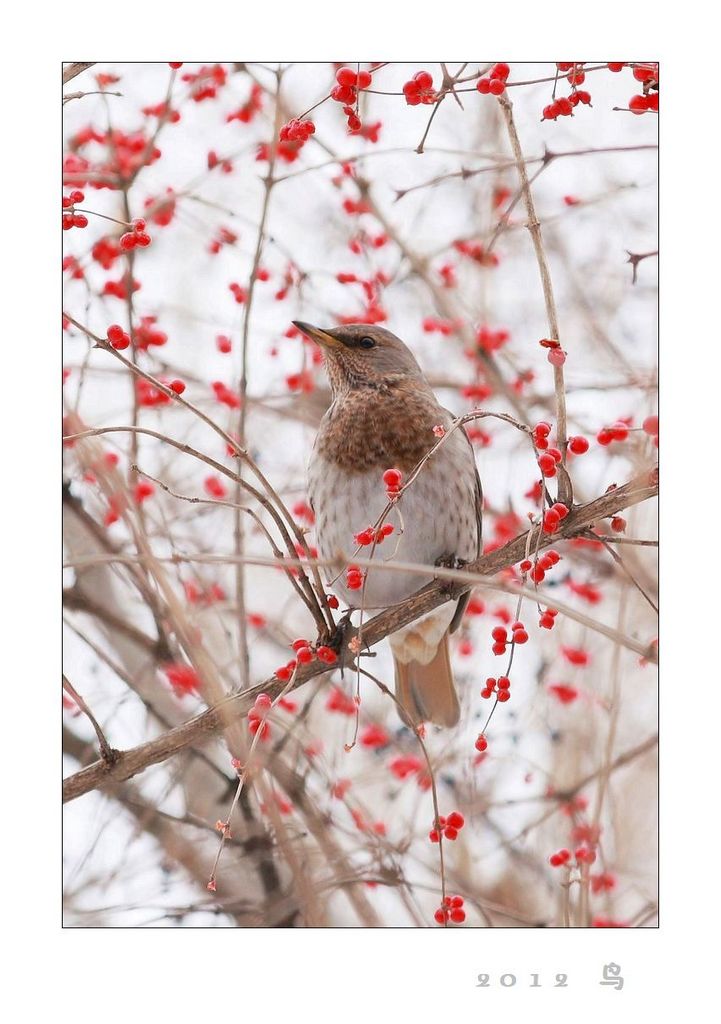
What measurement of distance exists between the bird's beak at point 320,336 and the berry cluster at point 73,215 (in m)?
0.54

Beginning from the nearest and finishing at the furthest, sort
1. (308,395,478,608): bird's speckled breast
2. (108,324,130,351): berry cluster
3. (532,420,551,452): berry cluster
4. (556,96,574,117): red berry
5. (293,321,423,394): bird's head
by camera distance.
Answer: (532,420,551,452): berry cluster, (108,324,130,351): berry cluster, (556,96,574,117): red berry, (308,395,478,608): bird's speckled breast, (293,321,423,394): bird's head

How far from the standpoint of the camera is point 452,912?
206 centimetres

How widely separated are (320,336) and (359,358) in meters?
0.13

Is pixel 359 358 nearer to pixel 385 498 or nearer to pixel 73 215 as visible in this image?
pixel 385 498

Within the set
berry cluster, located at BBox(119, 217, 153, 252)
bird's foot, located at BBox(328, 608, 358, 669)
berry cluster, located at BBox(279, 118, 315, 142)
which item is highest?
berry cluster, located at BBox(279, 118, 315, 142)

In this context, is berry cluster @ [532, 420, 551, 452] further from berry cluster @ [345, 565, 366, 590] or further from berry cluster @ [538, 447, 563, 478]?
berry cluster @ [345, 565, 366, 590]

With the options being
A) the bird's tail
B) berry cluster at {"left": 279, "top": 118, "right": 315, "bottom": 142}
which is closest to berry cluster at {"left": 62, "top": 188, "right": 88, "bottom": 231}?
berry cluster at {"left": 279, "top": 118, "right": 315, "bottom": 142}

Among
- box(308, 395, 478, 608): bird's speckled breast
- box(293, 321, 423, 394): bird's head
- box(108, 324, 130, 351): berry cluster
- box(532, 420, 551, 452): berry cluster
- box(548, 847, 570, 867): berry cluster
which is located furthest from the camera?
box(293, 321, 423, 394): bird's head

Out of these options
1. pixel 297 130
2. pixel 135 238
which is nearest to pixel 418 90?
pixel 297 130

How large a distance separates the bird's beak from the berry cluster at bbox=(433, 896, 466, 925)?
51.5 inches

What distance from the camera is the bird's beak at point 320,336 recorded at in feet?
7.92

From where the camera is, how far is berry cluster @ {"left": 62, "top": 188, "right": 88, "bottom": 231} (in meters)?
2.08
